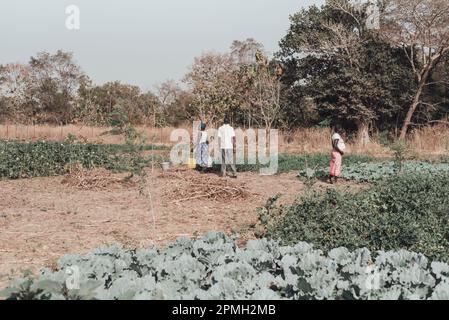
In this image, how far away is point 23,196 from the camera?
899cm

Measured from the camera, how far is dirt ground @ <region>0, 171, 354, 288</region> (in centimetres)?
555

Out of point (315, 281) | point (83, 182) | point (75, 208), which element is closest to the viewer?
point (315, 281)

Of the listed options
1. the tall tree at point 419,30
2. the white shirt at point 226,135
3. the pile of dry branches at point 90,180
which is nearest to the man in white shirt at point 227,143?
the white shirt at point 226,135

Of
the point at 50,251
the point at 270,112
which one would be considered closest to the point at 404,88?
the point at 270,112

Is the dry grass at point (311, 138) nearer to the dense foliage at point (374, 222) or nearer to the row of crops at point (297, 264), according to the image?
the dense foliage at point (374, 222)

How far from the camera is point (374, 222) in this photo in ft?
16.6

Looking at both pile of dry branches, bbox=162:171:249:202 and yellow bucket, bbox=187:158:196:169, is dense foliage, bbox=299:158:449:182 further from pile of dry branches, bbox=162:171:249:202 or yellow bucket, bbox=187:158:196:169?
yellow bucket, bbox=187:158:196:169

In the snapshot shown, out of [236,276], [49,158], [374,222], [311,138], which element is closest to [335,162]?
[374,222]

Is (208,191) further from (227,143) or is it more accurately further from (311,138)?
(311,138)

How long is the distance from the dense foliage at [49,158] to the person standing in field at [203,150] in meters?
1.17

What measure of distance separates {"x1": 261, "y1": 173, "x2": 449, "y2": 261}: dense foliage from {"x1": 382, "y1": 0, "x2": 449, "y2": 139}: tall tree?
14.7 m

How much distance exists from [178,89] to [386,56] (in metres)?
17.0

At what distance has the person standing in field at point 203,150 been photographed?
1154 centimetres

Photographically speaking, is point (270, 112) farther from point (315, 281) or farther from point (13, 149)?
point (315, 281)
